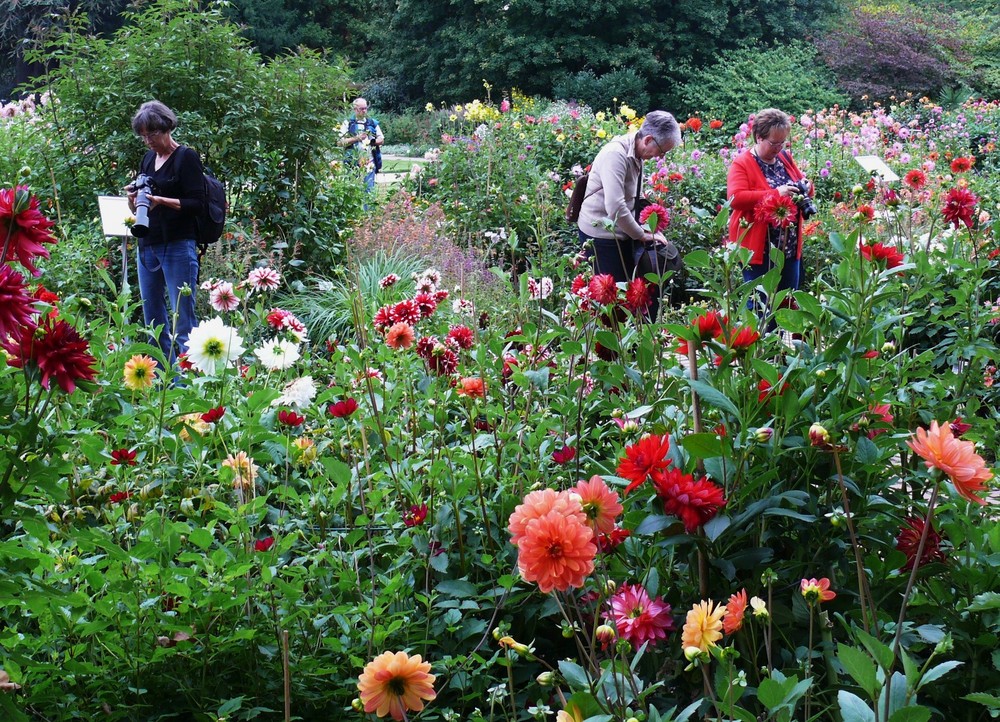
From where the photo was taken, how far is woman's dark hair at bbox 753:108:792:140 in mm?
4785

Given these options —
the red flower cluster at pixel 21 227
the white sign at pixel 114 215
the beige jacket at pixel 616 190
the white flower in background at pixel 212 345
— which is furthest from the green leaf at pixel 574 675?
the white sign at pixel 114 215

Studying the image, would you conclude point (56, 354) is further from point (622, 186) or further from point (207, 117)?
point (207, 117)

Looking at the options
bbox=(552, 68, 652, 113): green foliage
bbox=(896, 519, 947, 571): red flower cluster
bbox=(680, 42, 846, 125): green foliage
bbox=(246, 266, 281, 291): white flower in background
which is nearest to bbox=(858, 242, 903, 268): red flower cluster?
bbox=(896, 519, 947, 571): red flower cluster

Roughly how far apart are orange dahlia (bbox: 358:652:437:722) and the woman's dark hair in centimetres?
427

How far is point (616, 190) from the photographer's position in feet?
15.3

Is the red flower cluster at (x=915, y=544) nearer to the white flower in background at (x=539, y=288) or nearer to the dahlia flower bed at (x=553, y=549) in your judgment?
the dahlia flower bed at (x=553, y=549)

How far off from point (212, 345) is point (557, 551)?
148 cm

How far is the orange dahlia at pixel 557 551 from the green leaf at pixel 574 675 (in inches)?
11.5

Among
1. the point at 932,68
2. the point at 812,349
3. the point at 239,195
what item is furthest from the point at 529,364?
the point at 932,68

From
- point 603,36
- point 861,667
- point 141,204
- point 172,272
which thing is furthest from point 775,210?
point 603,36

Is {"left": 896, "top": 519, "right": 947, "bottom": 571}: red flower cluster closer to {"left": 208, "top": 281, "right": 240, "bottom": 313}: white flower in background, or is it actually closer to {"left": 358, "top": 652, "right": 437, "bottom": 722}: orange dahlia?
{"left": 358, "top": 652, "right": 437, "bottom": 722}: orange dahlia

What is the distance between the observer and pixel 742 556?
154 cm

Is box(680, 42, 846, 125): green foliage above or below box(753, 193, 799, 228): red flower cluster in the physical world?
below

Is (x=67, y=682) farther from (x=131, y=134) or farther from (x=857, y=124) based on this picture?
(x=857, y=124)
